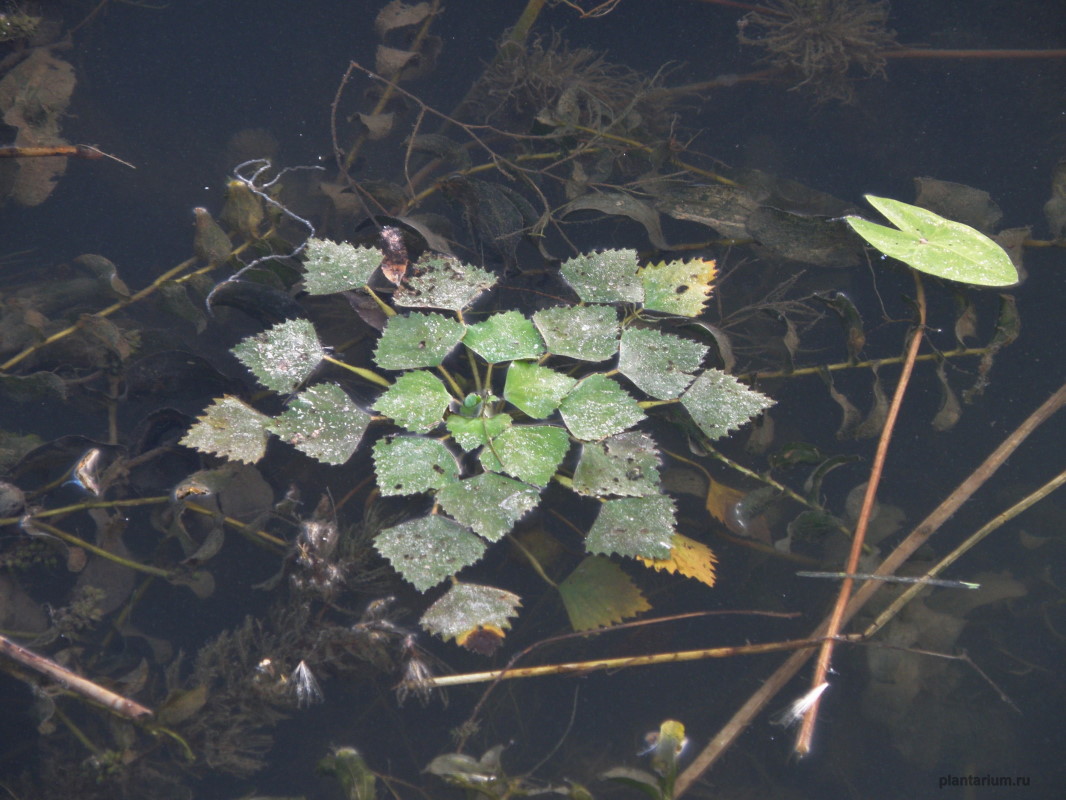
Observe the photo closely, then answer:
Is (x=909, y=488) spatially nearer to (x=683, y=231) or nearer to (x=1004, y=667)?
(x=1004, y=667)

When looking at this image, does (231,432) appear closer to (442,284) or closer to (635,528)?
(442,284)

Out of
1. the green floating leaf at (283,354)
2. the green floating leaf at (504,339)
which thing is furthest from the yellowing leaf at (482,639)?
the green floating leaf at (283,354)

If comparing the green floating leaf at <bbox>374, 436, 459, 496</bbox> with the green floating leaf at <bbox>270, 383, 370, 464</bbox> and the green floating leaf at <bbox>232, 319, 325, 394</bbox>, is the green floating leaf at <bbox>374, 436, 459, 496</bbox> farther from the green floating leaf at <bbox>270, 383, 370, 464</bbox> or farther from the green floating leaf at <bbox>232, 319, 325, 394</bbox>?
the green floating leaf at <bbox>232, 319, 325, 394</bbox>

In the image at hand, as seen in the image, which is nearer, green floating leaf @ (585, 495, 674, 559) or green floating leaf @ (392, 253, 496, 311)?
green floating leaf @ (585, 495, 674, 559)

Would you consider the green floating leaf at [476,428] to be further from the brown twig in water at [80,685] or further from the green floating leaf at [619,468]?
the brown twig in water at [80,685]

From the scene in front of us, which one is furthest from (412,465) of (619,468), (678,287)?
(678,287)

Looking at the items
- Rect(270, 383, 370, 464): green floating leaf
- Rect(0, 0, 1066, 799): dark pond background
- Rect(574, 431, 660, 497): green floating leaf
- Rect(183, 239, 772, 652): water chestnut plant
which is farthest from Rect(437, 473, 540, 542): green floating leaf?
Rect(0, 0, 1066, 799): dark pond background
